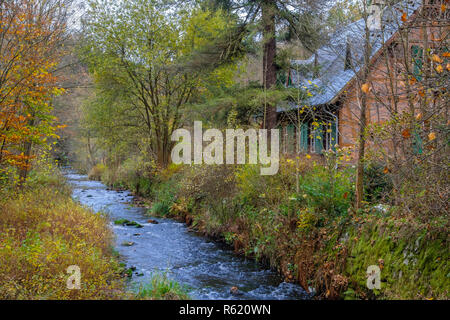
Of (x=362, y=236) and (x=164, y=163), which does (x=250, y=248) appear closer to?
(x=362, y=236)

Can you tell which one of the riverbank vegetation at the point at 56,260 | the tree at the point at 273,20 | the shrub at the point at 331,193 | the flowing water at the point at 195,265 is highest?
the tree at the point at 273,20

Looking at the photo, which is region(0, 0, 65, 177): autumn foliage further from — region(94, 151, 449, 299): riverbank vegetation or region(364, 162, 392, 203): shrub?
region(364, 162, 392, 203): shrub

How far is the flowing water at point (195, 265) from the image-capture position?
6.55m

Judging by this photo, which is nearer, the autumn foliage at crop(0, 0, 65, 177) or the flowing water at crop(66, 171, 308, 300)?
the flowing water at crop(66, 171, 308, 300)

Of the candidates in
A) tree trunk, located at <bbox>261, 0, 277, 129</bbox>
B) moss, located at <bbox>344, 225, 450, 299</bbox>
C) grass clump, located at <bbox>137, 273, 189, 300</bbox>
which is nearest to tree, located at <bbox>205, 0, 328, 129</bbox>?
tree trunk, located at <bbox>261, 0, 277, 129</bbox>

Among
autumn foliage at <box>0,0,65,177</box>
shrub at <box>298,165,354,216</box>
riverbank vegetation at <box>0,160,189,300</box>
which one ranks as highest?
autumn foliage at <box>0,0,65,177</box>

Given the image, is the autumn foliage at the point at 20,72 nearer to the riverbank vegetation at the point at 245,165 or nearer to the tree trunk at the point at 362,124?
the riverbank vegetation at the point at 245,165

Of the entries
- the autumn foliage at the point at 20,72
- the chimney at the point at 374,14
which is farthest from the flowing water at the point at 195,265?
the chimney at the point at 374,14

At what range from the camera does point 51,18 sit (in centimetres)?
980

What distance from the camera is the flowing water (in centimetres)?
655

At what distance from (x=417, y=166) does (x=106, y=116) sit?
17198mm

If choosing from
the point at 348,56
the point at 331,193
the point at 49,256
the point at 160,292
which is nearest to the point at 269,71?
the point at 348,56
